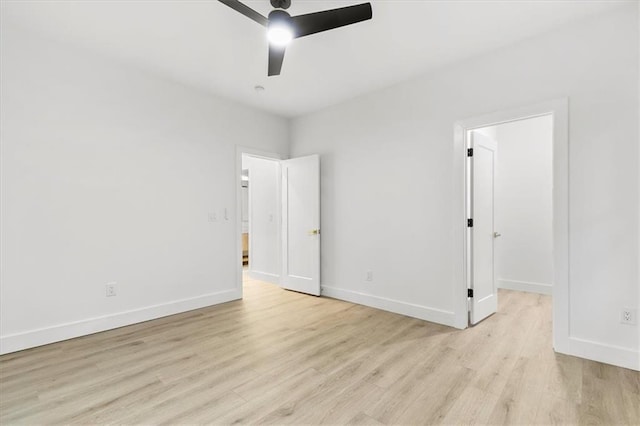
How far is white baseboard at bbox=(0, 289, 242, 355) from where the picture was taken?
266cm

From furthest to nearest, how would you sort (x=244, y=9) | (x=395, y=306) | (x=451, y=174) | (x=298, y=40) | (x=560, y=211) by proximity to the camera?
(x=395, y=306) → (x=451, y=174) → (x=298, y=40) → (x=560, y=211) → (x=244, y=9)

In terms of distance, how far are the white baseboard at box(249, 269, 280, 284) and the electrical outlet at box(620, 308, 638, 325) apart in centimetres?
413

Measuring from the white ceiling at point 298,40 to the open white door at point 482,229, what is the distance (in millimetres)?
1017

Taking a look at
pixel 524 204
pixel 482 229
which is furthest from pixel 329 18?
pixel 524 204

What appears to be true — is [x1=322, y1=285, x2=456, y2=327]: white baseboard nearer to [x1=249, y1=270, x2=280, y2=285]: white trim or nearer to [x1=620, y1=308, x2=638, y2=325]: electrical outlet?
[x1=249, y1=270, x2=280, y2=285]: white trim

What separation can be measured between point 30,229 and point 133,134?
130 cm

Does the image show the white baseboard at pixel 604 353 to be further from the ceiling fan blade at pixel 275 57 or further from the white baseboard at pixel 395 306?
the ceiling fan blade at pixel 275 57

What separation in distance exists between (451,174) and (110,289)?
3.74 m

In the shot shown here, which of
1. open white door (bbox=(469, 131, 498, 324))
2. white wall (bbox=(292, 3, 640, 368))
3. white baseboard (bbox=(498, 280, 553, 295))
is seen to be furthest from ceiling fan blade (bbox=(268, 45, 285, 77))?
white baseboard (bbox=(498, 280, 553, 295))

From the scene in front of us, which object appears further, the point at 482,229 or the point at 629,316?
the point at 482,229

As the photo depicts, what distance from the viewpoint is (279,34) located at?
2.07 m

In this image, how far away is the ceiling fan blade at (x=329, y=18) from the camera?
1.91 meters

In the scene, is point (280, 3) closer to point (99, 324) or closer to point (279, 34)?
point (279, 34)

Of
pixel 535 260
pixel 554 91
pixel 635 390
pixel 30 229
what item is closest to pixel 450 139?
pixel 554 91
